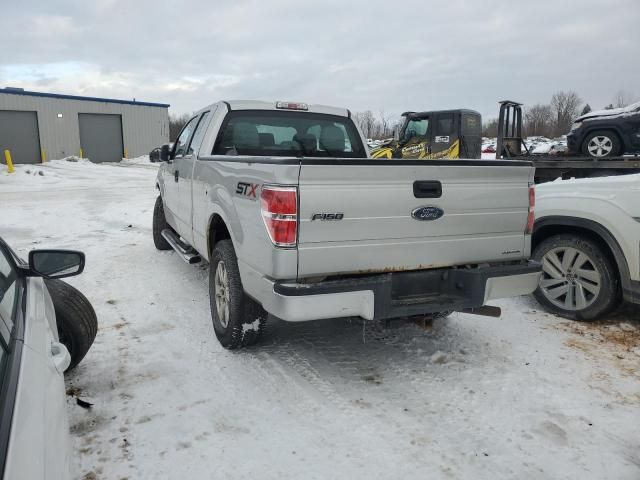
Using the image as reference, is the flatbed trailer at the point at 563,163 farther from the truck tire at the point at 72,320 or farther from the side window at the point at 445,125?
the truck tire at the point at 72,320

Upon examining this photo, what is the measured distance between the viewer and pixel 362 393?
326 centimetres

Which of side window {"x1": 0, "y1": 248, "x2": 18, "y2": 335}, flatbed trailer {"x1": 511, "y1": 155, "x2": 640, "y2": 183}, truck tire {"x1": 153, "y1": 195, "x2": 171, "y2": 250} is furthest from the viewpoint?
flatbed trailer {"x1": 511, "y1": 155, "x2": 640, "y2": 183}

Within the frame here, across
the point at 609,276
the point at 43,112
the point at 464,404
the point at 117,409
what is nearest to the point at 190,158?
the point at 117,409

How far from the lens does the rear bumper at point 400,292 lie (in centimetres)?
292

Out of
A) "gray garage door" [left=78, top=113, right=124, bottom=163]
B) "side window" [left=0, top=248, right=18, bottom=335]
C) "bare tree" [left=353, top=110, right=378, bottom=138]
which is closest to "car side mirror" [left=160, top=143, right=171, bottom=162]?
"side window" [left=0, top=248, right=18, bottom=335]

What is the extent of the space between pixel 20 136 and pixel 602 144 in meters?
28.7

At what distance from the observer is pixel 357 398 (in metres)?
3.19

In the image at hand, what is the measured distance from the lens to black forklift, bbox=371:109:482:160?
1390 cm

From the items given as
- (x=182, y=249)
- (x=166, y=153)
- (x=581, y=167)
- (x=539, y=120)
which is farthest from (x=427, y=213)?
(x=539, y=120)

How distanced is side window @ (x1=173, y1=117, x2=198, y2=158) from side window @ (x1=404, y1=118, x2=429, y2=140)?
972cm

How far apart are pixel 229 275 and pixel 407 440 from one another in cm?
172

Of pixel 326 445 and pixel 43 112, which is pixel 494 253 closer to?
pixel 326 445

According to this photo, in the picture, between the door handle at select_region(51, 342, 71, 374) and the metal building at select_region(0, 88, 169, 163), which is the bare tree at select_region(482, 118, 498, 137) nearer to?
the metal building at select_region(0, 88, 169, 163)

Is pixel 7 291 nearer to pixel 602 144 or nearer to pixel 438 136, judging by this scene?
pixel 602 144
